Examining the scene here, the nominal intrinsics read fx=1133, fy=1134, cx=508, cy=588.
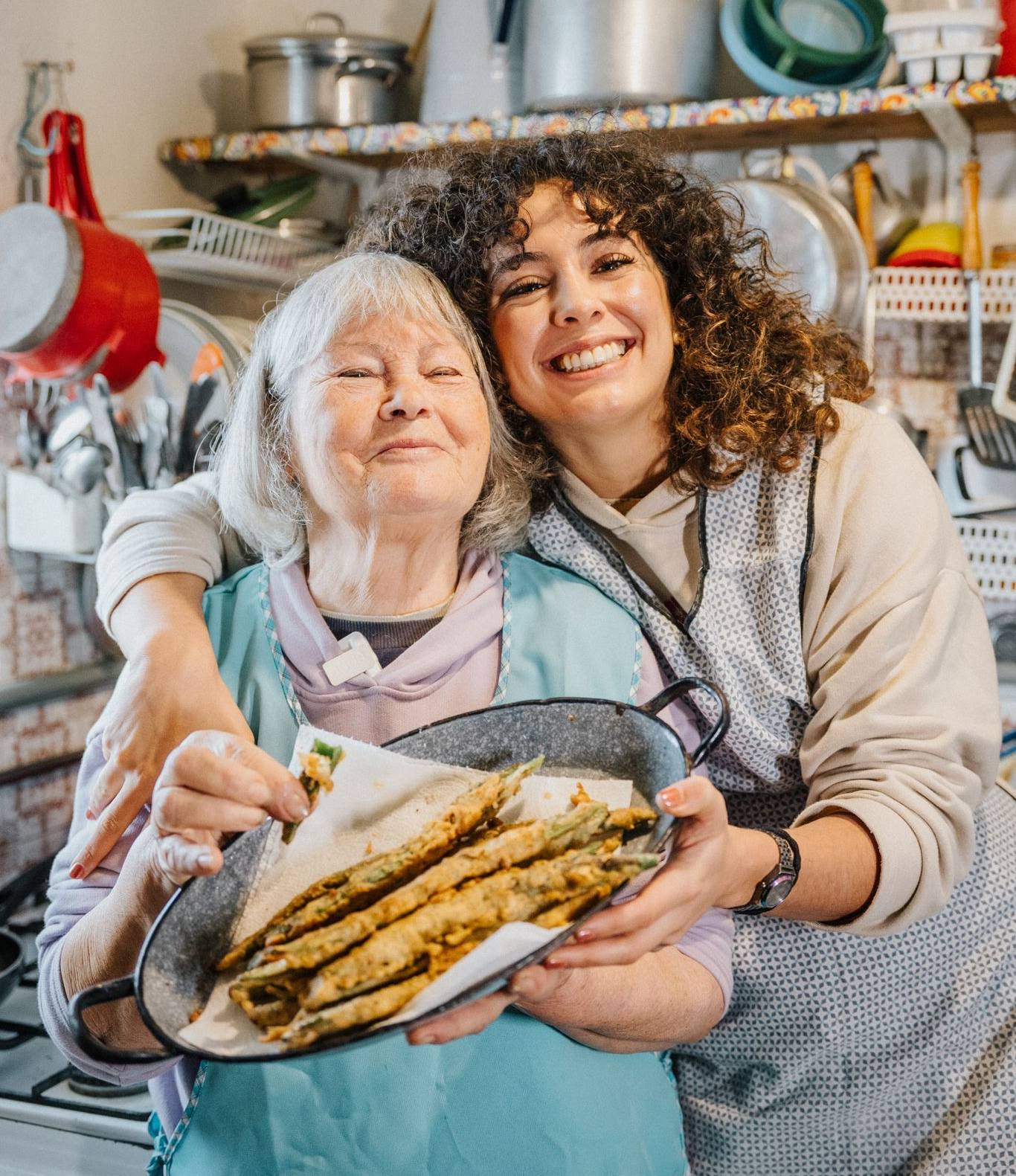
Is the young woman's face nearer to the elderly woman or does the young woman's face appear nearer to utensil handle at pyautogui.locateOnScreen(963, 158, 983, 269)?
the elderly woman

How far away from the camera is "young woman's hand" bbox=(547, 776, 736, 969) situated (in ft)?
2.39

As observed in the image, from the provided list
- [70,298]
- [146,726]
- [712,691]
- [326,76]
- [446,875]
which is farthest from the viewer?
[326,76]

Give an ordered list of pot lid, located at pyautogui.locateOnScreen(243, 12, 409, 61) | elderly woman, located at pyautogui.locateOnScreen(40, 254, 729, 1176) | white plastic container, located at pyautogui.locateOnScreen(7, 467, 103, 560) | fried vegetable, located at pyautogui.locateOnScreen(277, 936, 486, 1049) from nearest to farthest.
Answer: fried vegetable, located at pyautogui.locateOnScreen(277, 936, 486, 1049) → elderly woman, located at pyautogui.locateOnScreen(40, 254, 729, 1176) → white plastic container, located at pyautogui.locateOnScreen(7, 467, 103, 560) → pot lid, located at pyautogui.locateOnScreen(243, 12, 409, 61)

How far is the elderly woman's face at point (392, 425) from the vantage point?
1.06 meters

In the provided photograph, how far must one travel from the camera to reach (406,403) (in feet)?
3.47

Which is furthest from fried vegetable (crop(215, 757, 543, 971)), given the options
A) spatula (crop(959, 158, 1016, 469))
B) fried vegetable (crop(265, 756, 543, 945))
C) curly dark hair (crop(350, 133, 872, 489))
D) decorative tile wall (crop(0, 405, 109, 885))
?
spatula (crop(959, 158, 1016, 469))

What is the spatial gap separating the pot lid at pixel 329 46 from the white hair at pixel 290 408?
1110 mm

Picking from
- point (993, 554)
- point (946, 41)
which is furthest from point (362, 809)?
point (946, 41)

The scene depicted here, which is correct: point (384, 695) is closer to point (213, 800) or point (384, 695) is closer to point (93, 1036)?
point (213, 800)

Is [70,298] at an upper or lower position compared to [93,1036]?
upper

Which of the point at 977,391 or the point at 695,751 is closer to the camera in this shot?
the point at 695,751

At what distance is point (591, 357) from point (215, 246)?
3.86ft

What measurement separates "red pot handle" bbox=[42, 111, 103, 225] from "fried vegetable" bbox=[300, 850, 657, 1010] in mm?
1500

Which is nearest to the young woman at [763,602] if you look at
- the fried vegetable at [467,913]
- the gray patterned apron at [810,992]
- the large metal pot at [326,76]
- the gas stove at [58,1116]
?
the gray patterned apron at [810,992]
